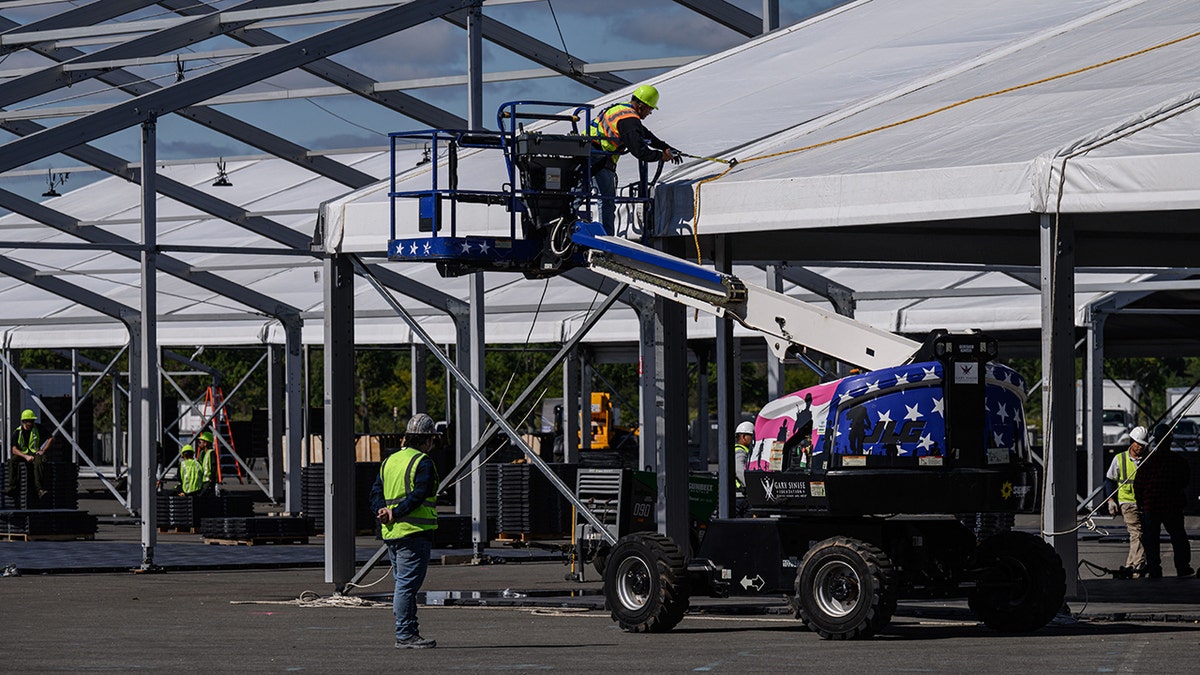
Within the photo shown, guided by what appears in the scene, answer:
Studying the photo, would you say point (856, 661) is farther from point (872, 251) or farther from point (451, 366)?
point (872, 251)

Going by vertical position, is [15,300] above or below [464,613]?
above

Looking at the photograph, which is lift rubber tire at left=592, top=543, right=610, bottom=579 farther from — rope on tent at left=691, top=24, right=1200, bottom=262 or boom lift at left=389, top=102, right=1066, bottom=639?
boom lift at left=389, top=102, right=1066, bottom=639

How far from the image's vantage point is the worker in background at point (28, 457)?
33031 millimetres

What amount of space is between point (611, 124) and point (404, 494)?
4180 mm

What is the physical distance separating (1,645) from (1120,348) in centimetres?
2802

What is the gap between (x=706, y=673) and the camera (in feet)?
40.0

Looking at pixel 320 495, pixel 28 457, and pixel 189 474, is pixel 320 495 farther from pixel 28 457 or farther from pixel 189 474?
pixel 28 457

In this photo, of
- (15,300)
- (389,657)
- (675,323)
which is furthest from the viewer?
(15,300)

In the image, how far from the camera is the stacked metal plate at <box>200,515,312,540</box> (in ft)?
93.8

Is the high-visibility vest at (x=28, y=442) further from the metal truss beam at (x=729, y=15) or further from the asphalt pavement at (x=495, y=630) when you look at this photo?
the metal truss beam at (x=729, y=15)

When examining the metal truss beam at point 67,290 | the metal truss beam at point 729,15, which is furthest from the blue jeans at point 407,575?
the metal truss beam at point 67,290

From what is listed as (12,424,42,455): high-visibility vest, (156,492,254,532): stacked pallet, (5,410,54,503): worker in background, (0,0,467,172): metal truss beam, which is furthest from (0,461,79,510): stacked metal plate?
(0,0,467,172): metal truss beam

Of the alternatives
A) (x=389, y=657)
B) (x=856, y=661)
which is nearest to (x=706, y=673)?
(x=856, y=661)

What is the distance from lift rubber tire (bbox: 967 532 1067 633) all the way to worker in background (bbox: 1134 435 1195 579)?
718cm
